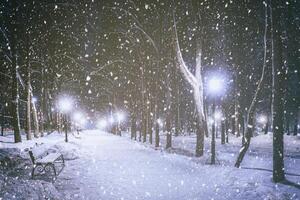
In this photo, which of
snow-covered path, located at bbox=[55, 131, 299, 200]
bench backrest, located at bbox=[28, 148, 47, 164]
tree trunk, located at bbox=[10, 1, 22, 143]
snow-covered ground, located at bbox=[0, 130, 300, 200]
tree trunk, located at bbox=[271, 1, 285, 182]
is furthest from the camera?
tree trunk, located at bbox=[10, 1, 22, 143]

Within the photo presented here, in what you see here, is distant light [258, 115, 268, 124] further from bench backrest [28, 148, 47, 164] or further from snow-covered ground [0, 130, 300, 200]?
bench backrest [28, 148, 47, 164]

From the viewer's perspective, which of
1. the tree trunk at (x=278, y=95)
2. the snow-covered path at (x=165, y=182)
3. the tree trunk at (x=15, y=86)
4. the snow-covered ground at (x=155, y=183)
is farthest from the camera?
the tree trunk at (x=15, y=86)

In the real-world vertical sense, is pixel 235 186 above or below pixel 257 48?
below

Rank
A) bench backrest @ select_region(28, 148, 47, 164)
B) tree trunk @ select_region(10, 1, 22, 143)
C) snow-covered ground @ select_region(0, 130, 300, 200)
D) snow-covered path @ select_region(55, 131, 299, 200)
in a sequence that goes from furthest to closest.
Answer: tree trunk @ select_region(10, 1, 22, 143), bench backrest @ select_region(28, 148, 47, 164), snow-covered path @ select_region(55, 131, 299, 200), snow-covered ground @ select_region(0, 130, 300, 200)

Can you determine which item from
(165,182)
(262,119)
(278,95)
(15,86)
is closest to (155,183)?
(165,182)

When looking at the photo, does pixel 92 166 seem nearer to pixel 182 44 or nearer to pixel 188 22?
pixel 188 22

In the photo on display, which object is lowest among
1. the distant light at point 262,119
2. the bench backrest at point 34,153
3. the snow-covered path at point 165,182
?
the snow-covered path at point 165,182

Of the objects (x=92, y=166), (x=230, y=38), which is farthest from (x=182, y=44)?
(x=92, y=166)

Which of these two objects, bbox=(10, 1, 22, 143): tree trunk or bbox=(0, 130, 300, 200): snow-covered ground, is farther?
bbox=(10, 1, 22, 143): tree trunk

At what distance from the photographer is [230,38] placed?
91.4 ft

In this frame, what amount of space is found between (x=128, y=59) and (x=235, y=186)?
90.7 feet

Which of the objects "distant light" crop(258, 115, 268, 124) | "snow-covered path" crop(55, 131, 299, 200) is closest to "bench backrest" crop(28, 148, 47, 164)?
"snow-covered path" crop(55, 131, 299, 200)

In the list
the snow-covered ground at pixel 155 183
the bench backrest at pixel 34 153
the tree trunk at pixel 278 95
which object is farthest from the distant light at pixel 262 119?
the tree trunk at pixel 278 95

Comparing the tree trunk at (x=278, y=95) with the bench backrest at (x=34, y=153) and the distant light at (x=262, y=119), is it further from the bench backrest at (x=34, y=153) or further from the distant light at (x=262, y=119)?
the distant light at (x=262, y=119)
